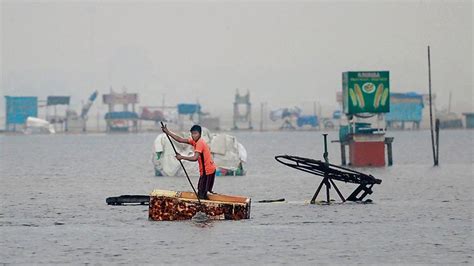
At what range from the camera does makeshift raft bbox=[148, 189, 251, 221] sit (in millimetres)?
37562

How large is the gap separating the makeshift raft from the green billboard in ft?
131

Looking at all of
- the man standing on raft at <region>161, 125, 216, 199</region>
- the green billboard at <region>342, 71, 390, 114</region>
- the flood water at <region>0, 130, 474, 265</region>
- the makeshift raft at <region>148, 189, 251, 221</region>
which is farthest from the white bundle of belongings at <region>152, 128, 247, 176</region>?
the man standing on raft at <region>161, 125, 216, 199</region>

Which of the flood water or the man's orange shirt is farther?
the man's orange shirt

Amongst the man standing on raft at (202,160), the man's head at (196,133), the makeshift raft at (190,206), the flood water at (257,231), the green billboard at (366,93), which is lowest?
the flood water at (257,231)

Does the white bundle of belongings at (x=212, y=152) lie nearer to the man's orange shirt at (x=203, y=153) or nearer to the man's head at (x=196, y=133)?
the man's orange shirt at (x=203, y=153)

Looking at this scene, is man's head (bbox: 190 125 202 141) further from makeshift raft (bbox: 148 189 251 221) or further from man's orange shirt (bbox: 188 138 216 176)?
makeshift raft (bbox: 148 189 251 221)

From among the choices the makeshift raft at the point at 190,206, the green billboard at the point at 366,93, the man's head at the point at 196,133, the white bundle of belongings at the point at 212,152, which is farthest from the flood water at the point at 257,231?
the green billboard at the point at 366,93

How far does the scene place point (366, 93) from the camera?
7912 centimetres

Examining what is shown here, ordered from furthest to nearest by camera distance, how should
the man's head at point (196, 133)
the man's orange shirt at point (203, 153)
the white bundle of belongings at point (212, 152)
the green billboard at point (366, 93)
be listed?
the green billboard at point (366, 93)
the white bundle of belongings at point (212, 152)
the man's orange shirt at point (203, 153)
the man's head at point (196, 133)

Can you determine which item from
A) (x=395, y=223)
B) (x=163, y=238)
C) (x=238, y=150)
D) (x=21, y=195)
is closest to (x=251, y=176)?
(x=238, y=150)

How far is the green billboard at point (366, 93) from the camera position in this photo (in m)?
78.6

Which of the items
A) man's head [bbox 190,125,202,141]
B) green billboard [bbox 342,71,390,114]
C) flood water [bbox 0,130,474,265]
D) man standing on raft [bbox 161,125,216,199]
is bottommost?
flood water [bbox 0,130,474,265]

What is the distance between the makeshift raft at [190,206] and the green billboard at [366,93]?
40.0 meters

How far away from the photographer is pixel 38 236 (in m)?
36.6
